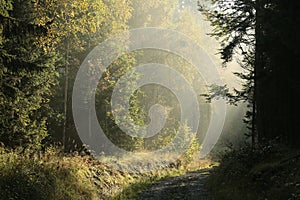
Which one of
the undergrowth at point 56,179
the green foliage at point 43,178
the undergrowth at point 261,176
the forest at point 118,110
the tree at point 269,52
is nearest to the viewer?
the green foliage at point 43,178

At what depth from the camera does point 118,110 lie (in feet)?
84.5

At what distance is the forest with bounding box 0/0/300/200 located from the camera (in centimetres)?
1150

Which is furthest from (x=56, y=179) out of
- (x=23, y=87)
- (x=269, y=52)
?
(x=269, y=52)

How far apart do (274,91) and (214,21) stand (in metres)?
5.83

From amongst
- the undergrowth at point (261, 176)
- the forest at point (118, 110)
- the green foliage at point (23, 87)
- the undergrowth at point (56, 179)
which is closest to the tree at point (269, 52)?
the forest at point (118, 110)

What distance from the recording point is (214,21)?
2062 centimetres

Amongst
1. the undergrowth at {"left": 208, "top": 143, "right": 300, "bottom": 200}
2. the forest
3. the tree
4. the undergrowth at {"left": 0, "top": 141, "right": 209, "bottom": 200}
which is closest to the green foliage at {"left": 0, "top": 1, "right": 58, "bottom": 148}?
the forest

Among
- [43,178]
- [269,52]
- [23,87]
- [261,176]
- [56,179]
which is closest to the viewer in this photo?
[43,178]

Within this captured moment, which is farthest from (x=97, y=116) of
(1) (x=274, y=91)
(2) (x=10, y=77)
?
(1) (x=274, y=91)

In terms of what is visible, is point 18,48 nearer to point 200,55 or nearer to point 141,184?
point 141,184

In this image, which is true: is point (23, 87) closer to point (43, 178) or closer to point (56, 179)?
point (56, 179)

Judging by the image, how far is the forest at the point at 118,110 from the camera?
1150 cm

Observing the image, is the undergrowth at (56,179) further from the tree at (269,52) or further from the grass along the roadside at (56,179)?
the tree at (269,52)

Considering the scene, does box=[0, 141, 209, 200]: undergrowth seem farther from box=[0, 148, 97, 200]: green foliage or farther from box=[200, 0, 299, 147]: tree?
box=[200, 0, 299, 147]: tree
